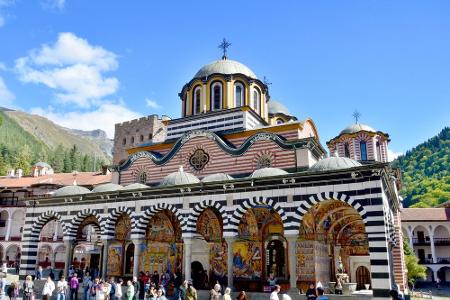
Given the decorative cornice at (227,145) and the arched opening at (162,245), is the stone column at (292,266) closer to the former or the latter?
the decorative cornice at (227,145)

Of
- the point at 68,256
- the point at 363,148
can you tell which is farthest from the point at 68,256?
the point at 363,148

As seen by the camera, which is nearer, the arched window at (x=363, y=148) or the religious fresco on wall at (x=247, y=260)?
the religious fresco on wall at (x=247, y=260)

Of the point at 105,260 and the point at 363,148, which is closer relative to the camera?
the point at 105,260

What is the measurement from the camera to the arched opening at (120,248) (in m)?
21.6

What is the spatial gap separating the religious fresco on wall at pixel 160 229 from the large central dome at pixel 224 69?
8984mm

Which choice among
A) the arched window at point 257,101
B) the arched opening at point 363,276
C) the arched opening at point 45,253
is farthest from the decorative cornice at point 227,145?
the arched opening at point 45,253

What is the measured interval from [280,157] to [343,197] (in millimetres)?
5731

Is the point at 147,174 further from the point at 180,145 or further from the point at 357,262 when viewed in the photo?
the point at 357,262

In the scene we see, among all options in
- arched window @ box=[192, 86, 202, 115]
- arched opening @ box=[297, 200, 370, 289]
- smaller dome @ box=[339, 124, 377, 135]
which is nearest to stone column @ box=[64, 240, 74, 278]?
arched window @ box=[192, 86, 202, 115]

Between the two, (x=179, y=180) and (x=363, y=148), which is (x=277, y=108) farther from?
(x=179, y=180)

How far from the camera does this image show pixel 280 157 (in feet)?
66.2

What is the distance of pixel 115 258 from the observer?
21828 mm

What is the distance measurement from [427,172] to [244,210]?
80046mm

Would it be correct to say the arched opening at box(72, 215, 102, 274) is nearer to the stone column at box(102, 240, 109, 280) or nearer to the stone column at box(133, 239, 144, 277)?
the stone column at box(102, 240, 109, 280)
